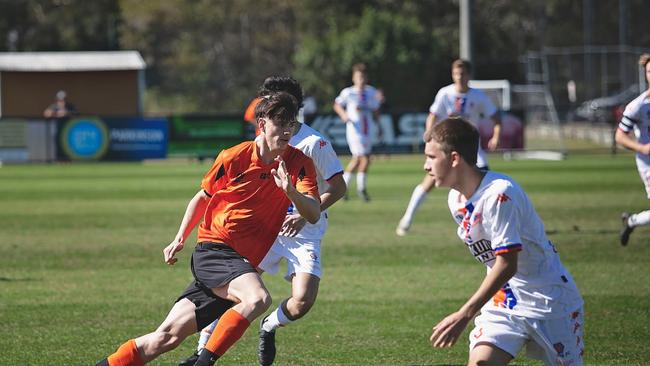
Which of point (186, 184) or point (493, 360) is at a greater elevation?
point (493, 360)

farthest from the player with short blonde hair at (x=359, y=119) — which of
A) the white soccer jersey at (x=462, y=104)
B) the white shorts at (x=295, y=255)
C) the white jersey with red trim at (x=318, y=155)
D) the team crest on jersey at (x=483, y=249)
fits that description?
the team crest on jersey at (x=483, y=249)

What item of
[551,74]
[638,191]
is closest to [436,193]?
[638,191]

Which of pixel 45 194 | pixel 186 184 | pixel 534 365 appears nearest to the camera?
pixel 534 365

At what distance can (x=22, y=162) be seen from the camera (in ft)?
98.7

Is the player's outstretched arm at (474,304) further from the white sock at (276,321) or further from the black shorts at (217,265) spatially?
the white sock at (276,321)

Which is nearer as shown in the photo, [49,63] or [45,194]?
[45,194]

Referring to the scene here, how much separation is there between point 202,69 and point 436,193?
3811cm

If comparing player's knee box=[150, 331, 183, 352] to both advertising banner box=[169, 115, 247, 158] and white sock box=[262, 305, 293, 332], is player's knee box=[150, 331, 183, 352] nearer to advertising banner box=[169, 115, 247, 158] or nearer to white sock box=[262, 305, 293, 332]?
white sock box=[262, 305, 293, 332]

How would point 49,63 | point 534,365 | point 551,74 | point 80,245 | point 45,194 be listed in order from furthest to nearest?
point 551,74
point 49,63
point 45,194
point 80,245
point 534,365

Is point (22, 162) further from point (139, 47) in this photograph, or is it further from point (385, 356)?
point (139, 47)

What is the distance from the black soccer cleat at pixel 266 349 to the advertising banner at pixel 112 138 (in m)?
23.3

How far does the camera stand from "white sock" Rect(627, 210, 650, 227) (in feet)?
38.2

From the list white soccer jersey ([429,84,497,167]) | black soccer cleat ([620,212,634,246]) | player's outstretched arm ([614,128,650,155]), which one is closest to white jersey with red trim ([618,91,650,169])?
player's outstretched arm ([614,128,650,155])

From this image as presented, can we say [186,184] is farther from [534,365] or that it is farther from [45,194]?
[534,365]
